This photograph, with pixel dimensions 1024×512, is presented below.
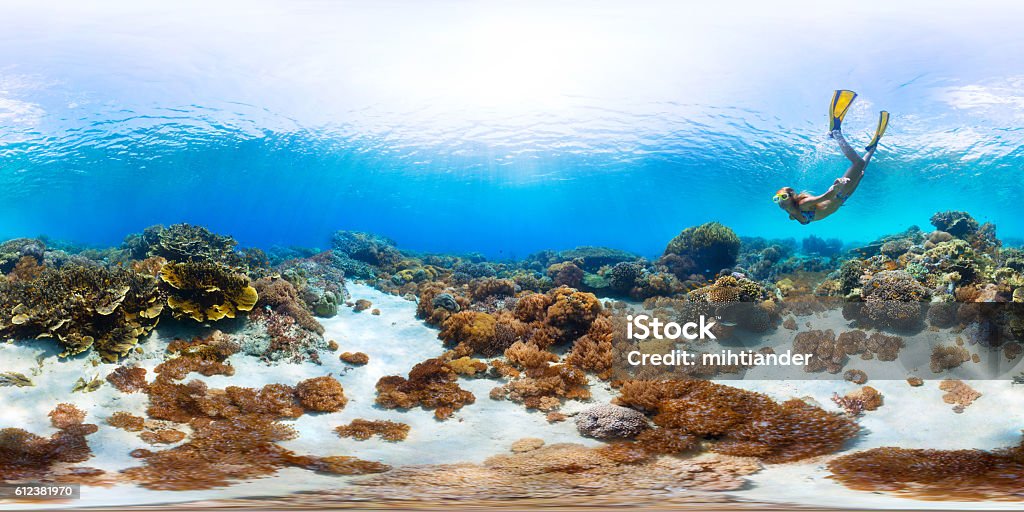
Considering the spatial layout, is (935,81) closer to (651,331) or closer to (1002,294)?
(1002,294)

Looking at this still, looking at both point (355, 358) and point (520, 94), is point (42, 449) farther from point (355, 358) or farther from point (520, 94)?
point (520, 94)

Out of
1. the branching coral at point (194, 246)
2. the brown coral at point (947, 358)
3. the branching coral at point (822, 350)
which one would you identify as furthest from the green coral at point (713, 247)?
the branching coral at point (194, 246)

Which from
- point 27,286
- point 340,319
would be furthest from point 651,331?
point 27,286

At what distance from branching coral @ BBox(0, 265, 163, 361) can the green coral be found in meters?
17.3

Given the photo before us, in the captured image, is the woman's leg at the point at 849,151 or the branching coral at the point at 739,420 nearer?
the branching coral at the point at 739,420

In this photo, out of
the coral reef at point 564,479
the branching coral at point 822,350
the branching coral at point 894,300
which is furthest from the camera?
the branching coral at point 894,300

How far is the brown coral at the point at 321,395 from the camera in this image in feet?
21.1

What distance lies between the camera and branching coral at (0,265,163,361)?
671cm

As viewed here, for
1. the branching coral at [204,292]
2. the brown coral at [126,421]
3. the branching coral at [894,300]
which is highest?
the branching coral at [204,292]

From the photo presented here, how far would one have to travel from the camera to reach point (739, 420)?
5.63m

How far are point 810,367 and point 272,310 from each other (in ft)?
35.6

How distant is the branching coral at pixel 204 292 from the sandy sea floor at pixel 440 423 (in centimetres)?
64

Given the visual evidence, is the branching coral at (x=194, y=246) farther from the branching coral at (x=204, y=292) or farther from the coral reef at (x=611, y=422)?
the coral reef at (x=611, y=422)

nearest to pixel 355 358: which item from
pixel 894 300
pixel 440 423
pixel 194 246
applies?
pixel 440 423
